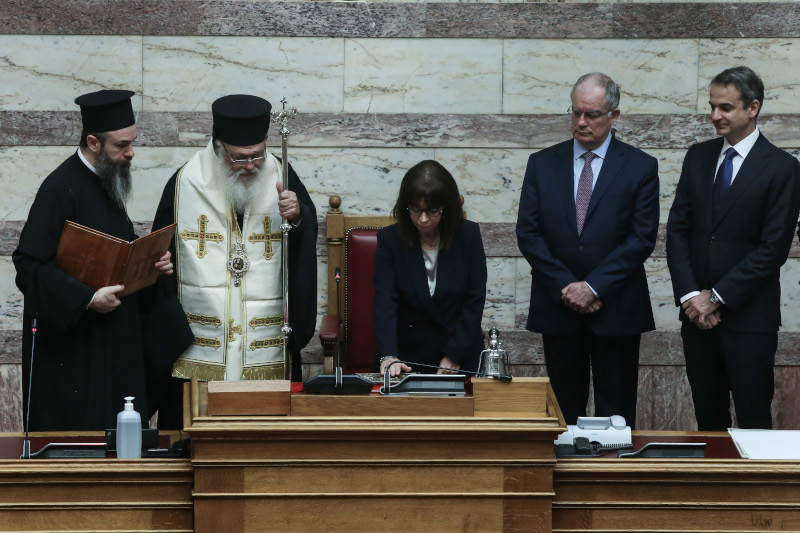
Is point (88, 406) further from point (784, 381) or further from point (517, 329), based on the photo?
point (784, 381)

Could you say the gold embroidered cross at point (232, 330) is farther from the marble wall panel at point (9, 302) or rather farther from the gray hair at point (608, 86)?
the marble wall panel at point (9, 302)

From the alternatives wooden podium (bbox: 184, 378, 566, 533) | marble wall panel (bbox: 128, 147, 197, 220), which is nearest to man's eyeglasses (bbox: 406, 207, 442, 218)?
wooden podium (bbox: 184, 378, 566, 533)

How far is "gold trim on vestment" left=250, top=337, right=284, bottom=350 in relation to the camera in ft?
17.3

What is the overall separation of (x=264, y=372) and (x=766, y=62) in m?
3.47

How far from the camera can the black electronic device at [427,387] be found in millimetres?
3787

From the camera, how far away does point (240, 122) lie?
4.98m

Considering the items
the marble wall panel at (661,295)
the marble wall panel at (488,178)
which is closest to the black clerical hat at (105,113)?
the marble wall panel at (488,178)

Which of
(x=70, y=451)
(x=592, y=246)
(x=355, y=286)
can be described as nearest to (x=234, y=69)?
(x=355, y=286)

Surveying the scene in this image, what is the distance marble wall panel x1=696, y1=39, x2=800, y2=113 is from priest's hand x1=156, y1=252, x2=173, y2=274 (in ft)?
11.2

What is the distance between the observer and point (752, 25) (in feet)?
22.0

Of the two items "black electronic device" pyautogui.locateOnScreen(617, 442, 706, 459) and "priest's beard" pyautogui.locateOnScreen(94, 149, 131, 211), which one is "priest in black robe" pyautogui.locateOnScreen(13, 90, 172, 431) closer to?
"priest's beard" pyautogui.locateOnScreen(94, 149, 131, 211)

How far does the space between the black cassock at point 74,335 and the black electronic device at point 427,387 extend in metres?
1.54

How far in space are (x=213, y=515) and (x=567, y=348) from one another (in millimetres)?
2427

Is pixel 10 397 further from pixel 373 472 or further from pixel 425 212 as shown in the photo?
pixel 373 472
